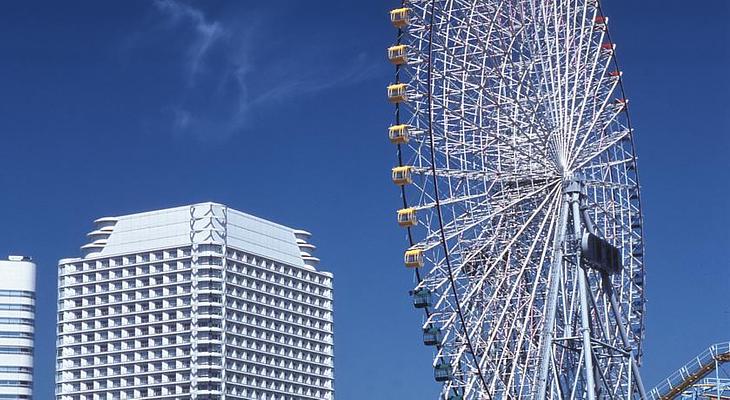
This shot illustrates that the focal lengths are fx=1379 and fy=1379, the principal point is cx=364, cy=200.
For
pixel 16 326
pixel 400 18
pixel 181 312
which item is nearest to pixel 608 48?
pixel 400 18

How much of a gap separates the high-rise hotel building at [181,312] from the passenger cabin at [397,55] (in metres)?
80.0

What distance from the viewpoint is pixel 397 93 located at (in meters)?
68.1

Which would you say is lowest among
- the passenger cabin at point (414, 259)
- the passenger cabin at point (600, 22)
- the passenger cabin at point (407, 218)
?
the passenger cabin at point (414, 259)

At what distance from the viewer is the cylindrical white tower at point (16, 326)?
142625 mm

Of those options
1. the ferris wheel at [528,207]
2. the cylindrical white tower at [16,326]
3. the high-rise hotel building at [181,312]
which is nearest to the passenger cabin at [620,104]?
the ferris wheel at [528,207]

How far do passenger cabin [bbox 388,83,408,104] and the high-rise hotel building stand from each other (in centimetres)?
8065

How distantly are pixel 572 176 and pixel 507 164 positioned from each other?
346 centimetres

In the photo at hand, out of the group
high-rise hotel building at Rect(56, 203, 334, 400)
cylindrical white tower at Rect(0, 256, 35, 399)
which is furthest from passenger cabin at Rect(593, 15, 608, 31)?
cylindrical white tower at Rect(0, 256, 35, 399)

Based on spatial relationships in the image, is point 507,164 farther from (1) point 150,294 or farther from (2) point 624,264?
(1) point 150,294

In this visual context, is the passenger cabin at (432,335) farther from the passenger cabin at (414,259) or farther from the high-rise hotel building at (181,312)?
the high-rise hotel building at (181,312)

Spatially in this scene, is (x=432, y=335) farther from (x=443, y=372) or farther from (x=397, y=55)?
(x=397, y=55)

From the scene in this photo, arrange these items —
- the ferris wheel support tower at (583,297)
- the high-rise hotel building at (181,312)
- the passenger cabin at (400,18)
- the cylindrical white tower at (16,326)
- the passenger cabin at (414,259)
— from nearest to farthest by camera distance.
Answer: the ferris wheel support tower at (583,297) < the passenger cabin at (414,259) < the passenger cabin at (400,18) < the cylindrical white tower at (16,326) < the high-rise hotel building at (181,312)

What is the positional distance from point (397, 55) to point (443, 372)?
16.2 metres

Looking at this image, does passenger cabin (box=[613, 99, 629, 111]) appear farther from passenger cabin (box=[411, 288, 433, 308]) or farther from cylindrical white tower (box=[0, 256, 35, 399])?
cylindrical white tower (box=[0, 256, 35, 399])
